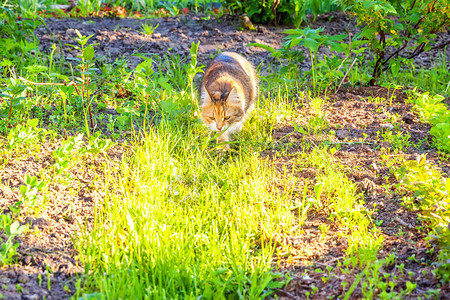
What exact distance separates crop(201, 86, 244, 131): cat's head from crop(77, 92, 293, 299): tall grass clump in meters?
0.43

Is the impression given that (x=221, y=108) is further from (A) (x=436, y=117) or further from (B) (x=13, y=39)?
(B) (x=13, y=39)

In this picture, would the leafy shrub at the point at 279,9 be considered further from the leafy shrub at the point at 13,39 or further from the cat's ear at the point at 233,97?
the leafy shrub at the point at 13,39

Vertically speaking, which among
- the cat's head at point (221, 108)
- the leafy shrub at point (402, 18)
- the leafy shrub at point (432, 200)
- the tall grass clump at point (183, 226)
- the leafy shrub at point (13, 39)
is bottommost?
the tall grass clump at point (183, 226)

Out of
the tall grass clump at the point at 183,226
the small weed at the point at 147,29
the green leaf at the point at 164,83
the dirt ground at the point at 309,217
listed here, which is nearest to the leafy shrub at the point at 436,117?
the dirt ground at the point at 309,217

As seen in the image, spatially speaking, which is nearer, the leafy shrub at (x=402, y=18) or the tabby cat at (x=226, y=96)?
the tabby cat at (x=226, y=96)

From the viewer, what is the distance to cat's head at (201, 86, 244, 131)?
4368mm

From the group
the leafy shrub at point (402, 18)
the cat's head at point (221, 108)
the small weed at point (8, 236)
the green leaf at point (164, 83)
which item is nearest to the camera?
the small weed at point (8, 236)

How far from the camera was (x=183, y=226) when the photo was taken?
9.56ft

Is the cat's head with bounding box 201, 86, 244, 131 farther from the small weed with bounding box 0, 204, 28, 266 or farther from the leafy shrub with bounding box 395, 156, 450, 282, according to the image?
the small weed with bounding box 0, 204, 28, 266

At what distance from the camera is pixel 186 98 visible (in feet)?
15.0

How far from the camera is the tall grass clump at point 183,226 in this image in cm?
244

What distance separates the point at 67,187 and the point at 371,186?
2.33 meters

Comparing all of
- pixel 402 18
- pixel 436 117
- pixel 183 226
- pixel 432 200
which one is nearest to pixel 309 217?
pixel 432 200

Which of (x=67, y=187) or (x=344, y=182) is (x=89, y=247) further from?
(x=344, y=182)
